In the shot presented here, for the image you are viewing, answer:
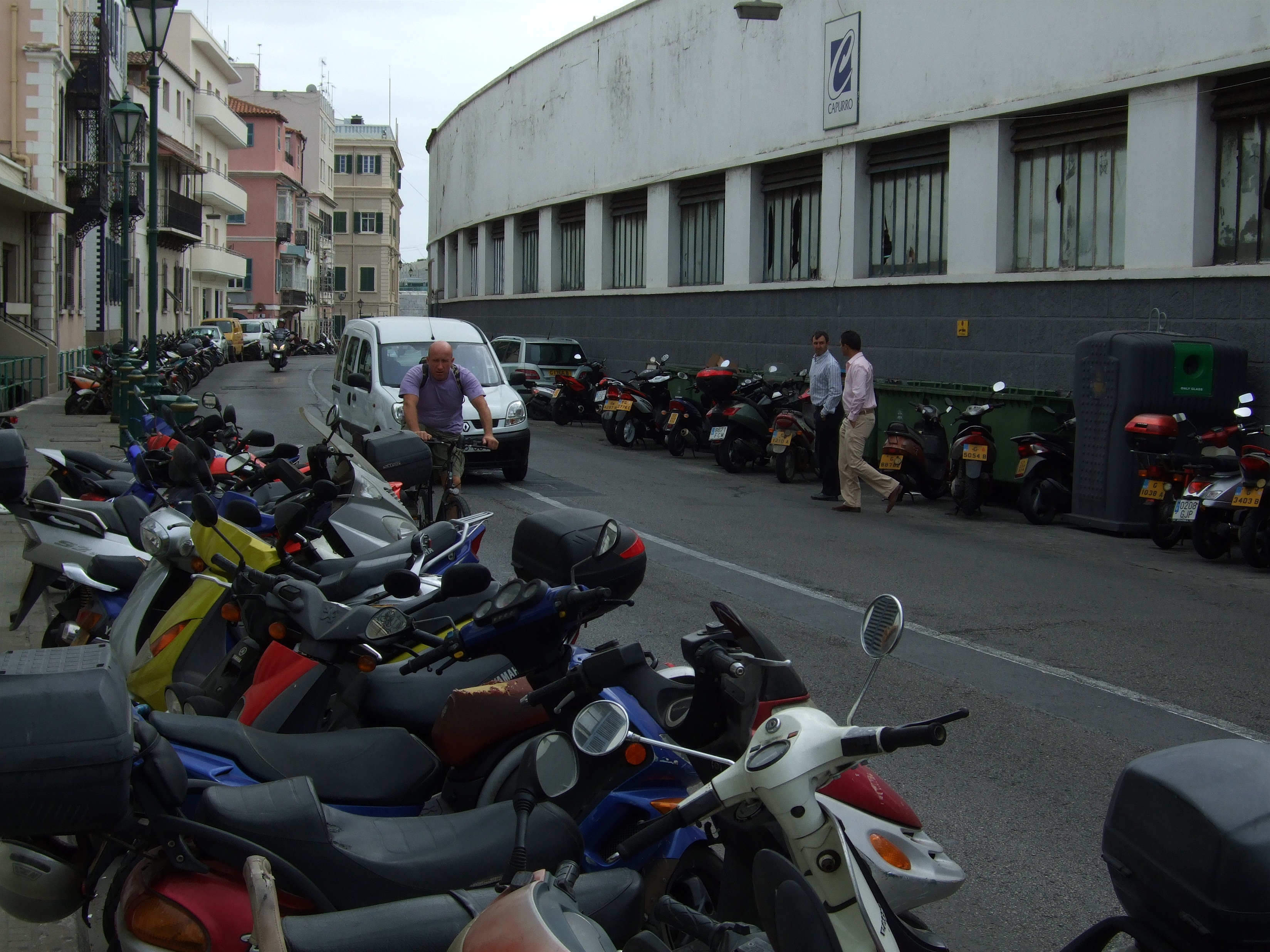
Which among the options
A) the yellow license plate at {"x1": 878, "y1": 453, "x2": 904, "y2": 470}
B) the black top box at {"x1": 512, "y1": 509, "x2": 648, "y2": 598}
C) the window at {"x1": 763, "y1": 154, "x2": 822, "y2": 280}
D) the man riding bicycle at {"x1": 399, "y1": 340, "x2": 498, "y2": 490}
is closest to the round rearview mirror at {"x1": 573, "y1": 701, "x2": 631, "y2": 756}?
the black top box at {"x1": 512, "y1": 509, "x2": 648, "y2": 598}

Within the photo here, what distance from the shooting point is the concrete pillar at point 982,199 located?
16672 millimetres

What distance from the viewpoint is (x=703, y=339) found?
79.8ft

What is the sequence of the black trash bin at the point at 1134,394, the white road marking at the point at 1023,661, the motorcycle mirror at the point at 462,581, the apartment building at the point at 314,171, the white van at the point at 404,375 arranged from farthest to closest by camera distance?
1. the apartment building at the point at 314,171
2. the white van at the point at 404,375
3. the black trash bin at the point at 1134,394
4. the white road marking at the point at 1023,661
5. the motorcycle mirror at the point at 462,581

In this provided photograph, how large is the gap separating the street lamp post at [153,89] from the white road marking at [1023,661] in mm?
10743

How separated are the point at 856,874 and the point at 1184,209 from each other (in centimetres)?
1306

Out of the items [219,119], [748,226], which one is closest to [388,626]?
[748,226]

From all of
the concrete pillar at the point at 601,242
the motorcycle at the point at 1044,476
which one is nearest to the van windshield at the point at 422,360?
the motorcycle at the point at 1044,476

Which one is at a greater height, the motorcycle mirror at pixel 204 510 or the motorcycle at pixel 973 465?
the motorcycle mirror at pixel 204 510

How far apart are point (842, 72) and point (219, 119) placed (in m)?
51.0

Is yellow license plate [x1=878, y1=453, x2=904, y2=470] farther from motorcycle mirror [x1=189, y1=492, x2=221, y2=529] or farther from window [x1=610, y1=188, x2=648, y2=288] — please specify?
window [x1=610, y1=188, x2=648, y2=288]

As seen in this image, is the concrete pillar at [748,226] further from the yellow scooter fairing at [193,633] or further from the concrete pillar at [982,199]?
the yellow scooter fairing at [193,633]

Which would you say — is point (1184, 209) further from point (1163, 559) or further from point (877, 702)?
point (877, 702)

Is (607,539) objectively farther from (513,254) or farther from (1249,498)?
(513,254)

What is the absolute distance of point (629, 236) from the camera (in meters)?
28.8
